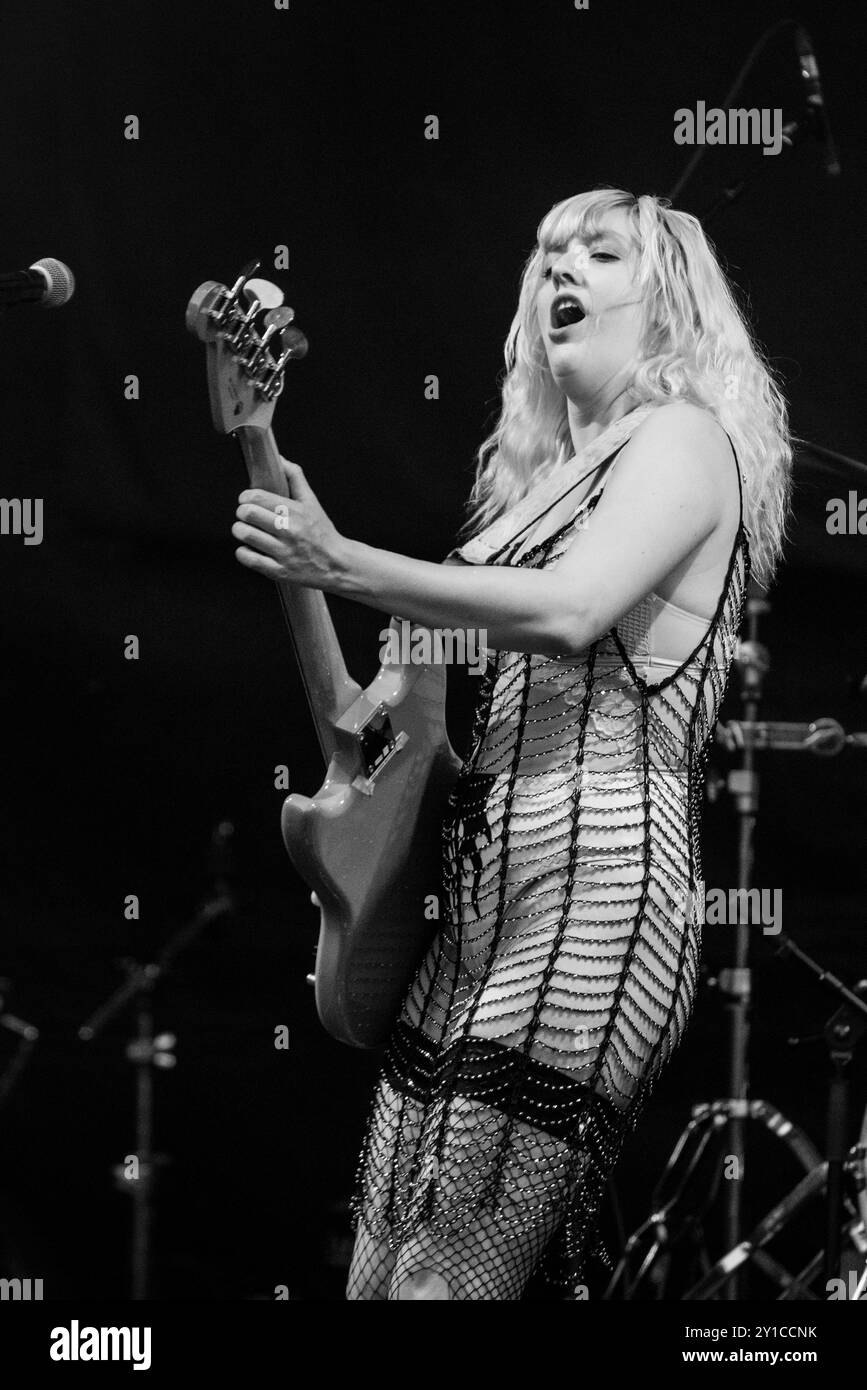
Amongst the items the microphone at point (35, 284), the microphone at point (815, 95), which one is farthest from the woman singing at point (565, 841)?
the microphone at point (815, 95)

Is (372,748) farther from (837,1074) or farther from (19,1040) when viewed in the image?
(19,1040)

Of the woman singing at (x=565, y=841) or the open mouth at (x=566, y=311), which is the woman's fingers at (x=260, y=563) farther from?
the open mouth at (x=566, y=311)

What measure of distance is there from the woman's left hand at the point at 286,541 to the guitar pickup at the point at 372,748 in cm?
40

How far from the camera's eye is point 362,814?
205 cm

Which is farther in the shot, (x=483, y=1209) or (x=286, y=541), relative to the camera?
(x=483, y=1209)

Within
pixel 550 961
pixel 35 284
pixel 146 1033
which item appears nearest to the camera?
pixel 550 961

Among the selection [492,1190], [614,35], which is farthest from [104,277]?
[492,1190]

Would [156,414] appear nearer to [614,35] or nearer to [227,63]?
[227,63]

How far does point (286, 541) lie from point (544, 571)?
28 centimetres

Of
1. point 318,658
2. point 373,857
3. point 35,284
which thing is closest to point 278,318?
point 35,284

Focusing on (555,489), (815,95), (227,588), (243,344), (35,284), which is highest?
(815,95)

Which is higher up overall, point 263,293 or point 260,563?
point 263,293

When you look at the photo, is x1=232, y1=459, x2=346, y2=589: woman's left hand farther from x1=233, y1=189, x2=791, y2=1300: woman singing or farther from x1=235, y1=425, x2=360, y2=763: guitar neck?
x1=235, y1=425, x2=360, y2=763: guitar neck

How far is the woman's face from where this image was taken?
2.11 meters
